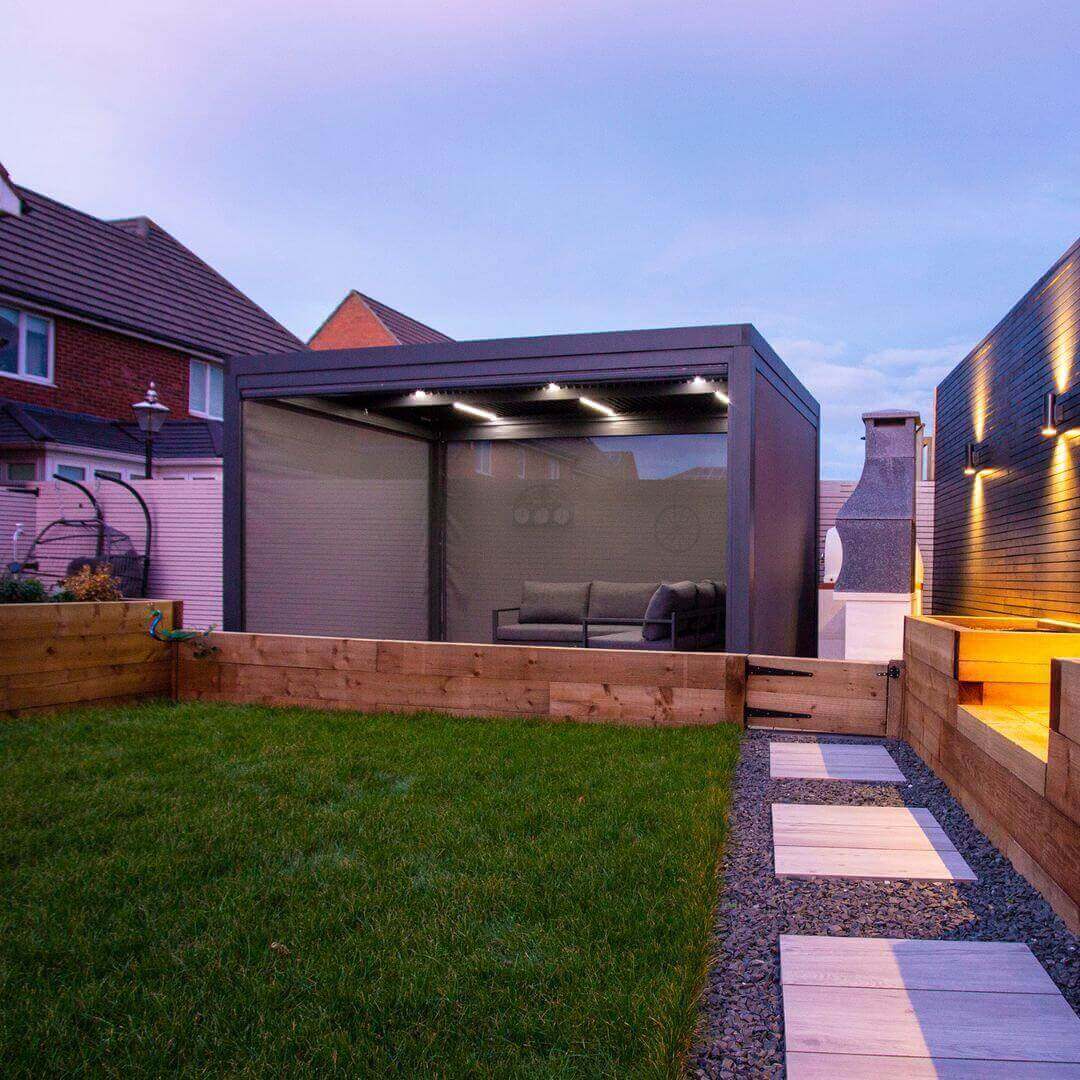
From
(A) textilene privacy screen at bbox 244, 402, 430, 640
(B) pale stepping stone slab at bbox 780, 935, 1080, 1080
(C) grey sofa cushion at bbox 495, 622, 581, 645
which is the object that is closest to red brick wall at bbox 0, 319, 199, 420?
(A) textilene privacy screen at bbox 244, 402, 430, 640

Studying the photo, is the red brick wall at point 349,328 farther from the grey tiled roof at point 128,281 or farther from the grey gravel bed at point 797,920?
the grey gravel bed at point 797,920

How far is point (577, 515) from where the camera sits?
8.01 m

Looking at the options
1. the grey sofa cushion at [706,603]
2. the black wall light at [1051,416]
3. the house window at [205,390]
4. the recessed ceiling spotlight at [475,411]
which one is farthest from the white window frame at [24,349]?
the black wall light at [1051,416]

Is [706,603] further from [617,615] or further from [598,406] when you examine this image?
[598,406]

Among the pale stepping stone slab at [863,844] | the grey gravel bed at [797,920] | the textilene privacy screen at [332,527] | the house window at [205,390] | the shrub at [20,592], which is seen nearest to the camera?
the grey gravel bed at [797,920]

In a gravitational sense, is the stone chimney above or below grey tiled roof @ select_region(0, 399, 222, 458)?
below

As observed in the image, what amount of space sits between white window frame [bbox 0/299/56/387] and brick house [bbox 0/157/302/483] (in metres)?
0.01

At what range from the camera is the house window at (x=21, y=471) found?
11883mm

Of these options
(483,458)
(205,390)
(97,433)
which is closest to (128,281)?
(205,390)

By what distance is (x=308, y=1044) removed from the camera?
1.70m

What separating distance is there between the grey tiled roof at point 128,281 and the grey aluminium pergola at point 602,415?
7.12 metres

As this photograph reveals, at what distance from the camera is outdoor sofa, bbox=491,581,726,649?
6.53 meters

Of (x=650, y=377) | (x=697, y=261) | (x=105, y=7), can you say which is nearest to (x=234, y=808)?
(x=650, y=377)

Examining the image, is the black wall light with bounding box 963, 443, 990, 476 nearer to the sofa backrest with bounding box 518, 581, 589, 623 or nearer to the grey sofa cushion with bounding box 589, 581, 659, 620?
the grey sofa cushion with bounding box 589, 581, 659, 620
